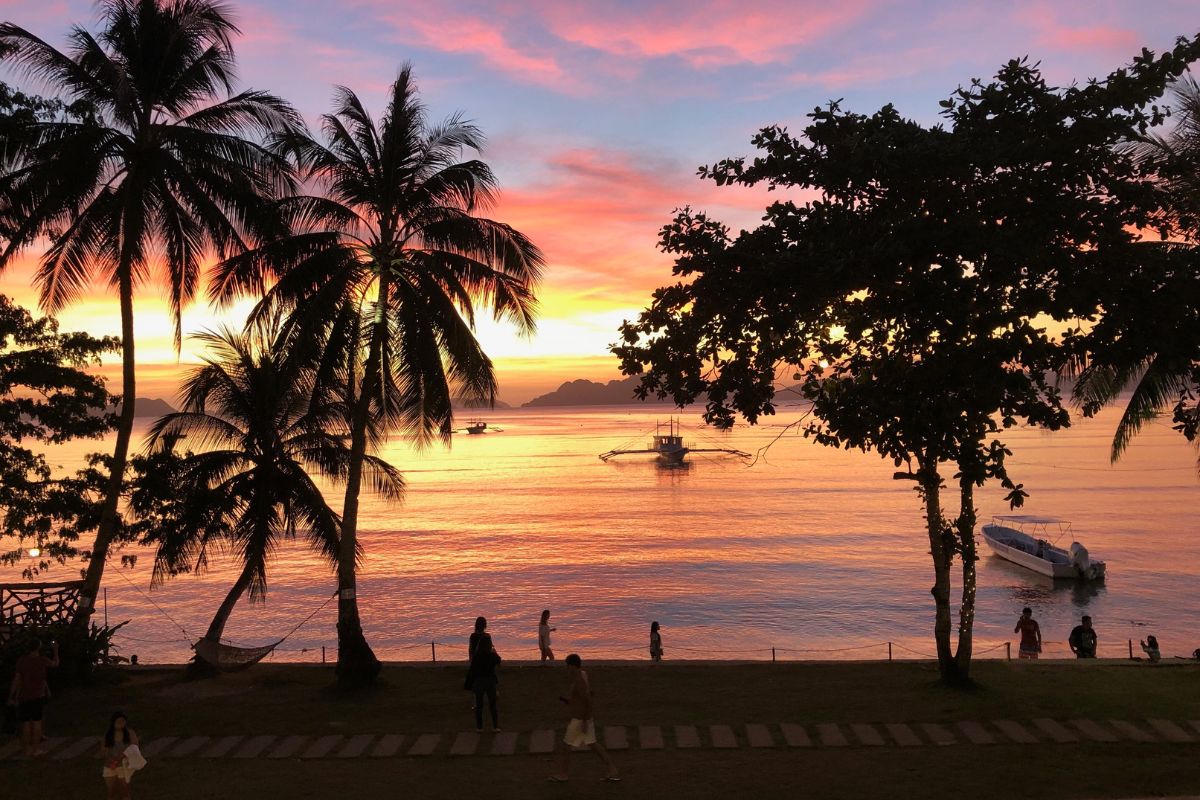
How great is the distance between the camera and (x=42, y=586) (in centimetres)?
1784

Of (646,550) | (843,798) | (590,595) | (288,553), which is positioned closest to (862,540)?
(646,550)

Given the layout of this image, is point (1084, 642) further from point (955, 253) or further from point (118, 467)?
point (118, 467)

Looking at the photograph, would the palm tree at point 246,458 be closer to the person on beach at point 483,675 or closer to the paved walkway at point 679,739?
the paved walkway at point 679,739

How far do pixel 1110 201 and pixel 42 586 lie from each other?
2033cm

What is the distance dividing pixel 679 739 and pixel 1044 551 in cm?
5318

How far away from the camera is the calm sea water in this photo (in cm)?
4125

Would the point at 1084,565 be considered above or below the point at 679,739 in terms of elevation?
below

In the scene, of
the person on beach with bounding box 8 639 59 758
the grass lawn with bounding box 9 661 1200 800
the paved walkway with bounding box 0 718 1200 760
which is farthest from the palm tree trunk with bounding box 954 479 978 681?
the person on beach with bounding box 8 639 59 758

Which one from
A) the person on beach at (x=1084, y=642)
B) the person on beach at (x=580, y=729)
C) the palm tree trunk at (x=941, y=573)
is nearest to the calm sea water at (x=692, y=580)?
the person on beach at (x=1084, y=642)

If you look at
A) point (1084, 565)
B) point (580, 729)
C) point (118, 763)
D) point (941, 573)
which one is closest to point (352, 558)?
point (118, 763)

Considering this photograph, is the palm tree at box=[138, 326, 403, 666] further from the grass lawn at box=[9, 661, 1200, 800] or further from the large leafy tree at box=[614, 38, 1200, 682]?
the large leafy tree at box=[614, 38, 1200, 682]

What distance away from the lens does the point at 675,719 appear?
13.6 m

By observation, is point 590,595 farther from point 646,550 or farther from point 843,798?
point 843,798

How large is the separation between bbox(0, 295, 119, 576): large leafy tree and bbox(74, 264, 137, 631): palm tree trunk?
3.72 ft
